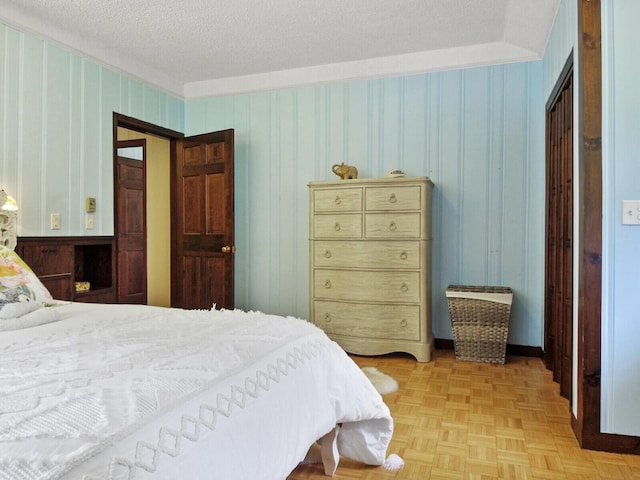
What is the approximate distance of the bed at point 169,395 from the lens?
0.78 metres

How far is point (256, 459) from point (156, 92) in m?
4.01

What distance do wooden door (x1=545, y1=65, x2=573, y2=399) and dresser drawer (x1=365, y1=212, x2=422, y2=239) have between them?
36.9 inches

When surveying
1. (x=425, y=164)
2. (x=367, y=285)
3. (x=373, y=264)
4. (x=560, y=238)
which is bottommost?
(x=367, y=285)

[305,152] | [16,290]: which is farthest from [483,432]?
[305,152]

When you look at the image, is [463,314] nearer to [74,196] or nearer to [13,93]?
[74,196]

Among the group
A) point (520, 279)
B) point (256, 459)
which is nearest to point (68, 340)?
point (256, 459)

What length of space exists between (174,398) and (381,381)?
228 cm

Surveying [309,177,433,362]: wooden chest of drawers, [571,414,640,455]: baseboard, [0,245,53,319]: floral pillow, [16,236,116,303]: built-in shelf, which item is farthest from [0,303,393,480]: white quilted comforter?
[309,177,433,362]: wooden chest of drawers

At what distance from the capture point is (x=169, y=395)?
965 millimetres

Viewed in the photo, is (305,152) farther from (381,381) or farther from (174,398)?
(174,398)

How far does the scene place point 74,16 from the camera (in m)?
3.25

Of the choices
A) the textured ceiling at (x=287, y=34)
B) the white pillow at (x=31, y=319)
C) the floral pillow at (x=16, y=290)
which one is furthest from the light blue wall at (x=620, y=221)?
the floral pillow at (x=16, y=290)

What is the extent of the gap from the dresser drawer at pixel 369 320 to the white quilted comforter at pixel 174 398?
1750 millimetres

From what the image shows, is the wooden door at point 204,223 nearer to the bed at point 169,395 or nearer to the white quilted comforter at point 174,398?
the bed at point 169,395
